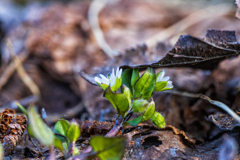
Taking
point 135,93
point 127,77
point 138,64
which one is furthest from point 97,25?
point 135,93

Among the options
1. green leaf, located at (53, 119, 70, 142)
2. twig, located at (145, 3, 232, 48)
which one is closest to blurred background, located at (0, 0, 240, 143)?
twig, located at (145, 3, 232, 48)

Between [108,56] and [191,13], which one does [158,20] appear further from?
[108,56]

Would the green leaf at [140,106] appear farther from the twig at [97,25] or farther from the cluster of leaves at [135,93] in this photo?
the twig at [97,25]

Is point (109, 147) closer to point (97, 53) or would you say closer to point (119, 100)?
point (119, 100)

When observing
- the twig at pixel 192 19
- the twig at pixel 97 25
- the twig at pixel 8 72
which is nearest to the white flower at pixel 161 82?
the twig at pixel 97 25

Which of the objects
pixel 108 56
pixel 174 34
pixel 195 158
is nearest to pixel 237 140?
pixel 195 158

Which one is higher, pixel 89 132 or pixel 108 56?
pixel 108 56

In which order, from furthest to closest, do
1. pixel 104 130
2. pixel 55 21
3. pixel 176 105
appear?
pixel 55 21 < pixel 176 105 < pixel 104 130
